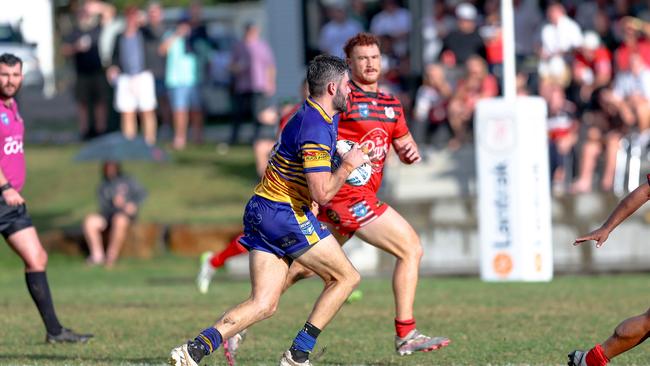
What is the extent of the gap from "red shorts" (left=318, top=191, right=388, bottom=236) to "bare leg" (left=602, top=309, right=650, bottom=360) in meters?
2.23

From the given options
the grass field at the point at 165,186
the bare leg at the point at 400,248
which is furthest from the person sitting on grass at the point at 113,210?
the bare leg at the point at 400,248

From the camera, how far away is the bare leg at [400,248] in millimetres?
9672

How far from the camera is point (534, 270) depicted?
1545cm

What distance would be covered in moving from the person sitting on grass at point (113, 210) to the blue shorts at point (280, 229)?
1189 cm

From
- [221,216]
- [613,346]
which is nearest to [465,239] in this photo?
[221,216]

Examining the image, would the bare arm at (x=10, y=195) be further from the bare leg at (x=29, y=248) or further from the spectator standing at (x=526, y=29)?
the spectator standing at (x=526, y=29)

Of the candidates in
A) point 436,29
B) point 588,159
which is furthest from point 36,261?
point 436,29

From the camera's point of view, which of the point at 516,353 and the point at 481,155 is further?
the point at 481,155

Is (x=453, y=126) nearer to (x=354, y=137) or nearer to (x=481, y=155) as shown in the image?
(x=481, y=155)

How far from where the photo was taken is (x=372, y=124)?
9789mm

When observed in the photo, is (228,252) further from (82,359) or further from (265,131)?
(265,131)

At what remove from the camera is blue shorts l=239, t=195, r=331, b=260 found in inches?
329

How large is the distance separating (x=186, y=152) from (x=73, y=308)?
12003mm

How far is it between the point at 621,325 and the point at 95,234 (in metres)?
13.3
